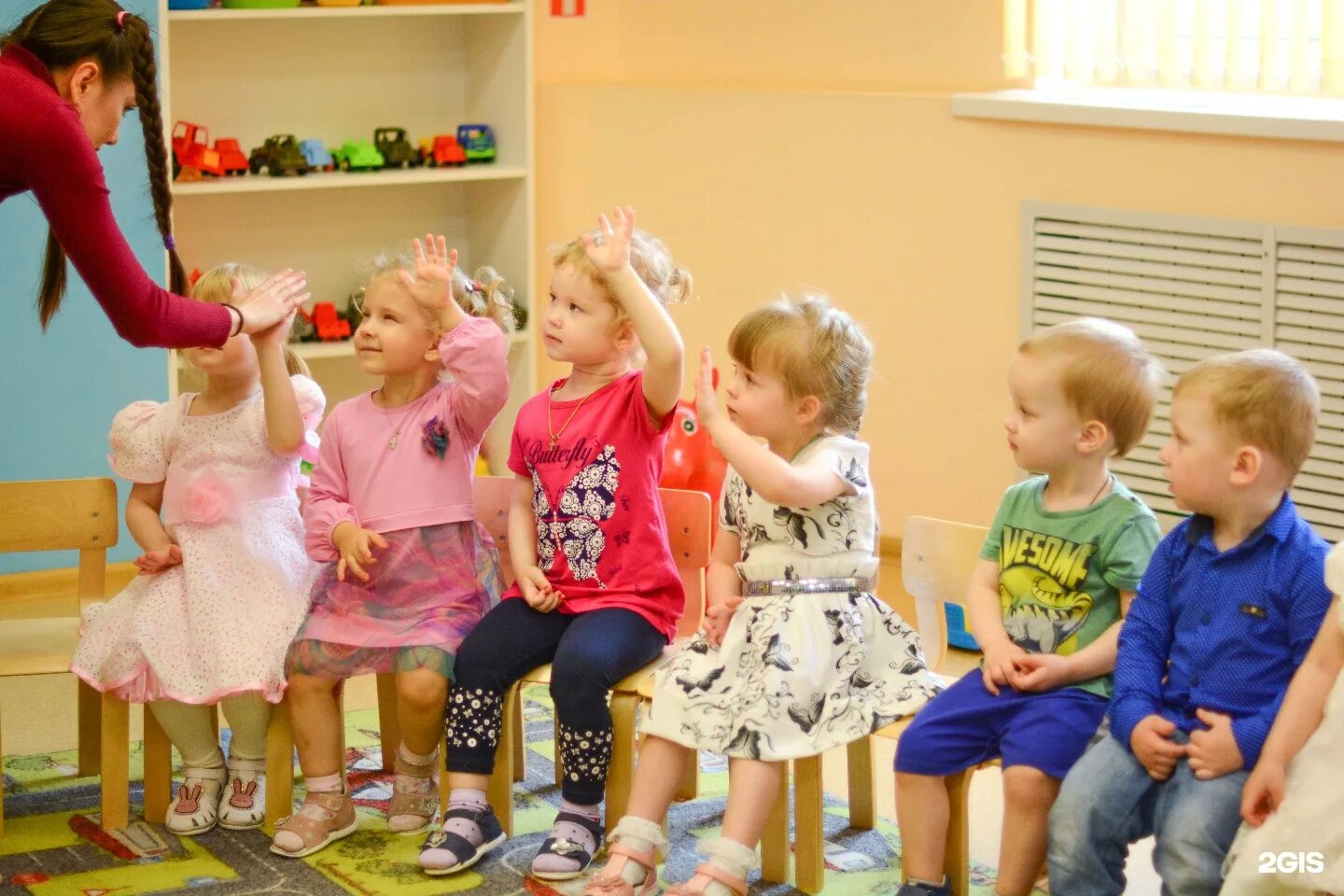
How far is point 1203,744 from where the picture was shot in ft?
6.36

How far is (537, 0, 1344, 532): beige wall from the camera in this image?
354 centimetres

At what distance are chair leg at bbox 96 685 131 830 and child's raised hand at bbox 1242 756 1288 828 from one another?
1619mm

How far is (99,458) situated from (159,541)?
1403 mm

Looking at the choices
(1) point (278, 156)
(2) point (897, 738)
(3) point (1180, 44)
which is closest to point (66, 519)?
(2) point (897, 738)

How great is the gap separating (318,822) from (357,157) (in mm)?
2238

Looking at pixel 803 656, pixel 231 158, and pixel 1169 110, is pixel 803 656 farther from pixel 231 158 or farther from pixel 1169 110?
pixel 231 158

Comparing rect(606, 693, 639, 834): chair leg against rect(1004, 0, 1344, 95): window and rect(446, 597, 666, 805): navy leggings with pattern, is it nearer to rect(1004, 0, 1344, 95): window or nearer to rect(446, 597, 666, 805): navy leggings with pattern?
rect(446, 597, 666, 805): navy leggings with pattern

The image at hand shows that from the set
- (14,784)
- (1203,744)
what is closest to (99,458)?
(14,784)

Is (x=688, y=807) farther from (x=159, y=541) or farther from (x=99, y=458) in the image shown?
(x=99, y=458)

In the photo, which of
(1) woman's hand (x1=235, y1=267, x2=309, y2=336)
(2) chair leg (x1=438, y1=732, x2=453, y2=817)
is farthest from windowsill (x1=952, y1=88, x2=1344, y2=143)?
(2) chair leg (x1=438, y1=732, x2=453, y2=817)

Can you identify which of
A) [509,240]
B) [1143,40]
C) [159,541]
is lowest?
[159,541]

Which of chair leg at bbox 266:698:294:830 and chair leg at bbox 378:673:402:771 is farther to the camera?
chair leg at bbox 378:673:402:771

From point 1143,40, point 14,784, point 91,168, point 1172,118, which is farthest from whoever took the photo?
point 1143,40

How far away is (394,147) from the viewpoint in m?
4.39
